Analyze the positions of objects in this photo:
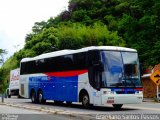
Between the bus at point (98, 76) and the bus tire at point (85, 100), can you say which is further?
the bus tire at point (85, 100)

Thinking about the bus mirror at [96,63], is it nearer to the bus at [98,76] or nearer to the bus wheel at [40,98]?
the bus at [98,76]

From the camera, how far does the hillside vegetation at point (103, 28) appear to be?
4331 centimetres

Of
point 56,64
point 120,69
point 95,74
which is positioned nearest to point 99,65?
point 95,74

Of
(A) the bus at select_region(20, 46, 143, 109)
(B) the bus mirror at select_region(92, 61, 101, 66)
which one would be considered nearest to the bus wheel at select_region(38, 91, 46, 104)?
(A) the bus at select_region(20, 46, 143, 109)

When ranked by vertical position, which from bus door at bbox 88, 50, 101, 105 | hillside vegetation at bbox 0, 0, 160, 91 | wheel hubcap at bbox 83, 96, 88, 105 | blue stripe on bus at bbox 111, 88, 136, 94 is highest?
hillside vegetation at bbox 0, 0, 160, 91

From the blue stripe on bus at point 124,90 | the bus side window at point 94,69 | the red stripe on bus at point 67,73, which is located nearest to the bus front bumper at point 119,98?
the blue stripe on bus at point 124,90

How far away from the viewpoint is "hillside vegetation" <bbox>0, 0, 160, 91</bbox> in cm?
4331

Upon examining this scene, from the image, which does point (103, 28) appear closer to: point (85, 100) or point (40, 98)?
point (40, 98)

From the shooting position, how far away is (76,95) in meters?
26.2

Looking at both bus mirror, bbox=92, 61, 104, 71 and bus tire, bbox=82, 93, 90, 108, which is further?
bus tire, bbox=82, 93, 90, 108

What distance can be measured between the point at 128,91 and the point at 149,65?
18404 mm

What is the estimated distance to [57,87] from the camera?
28812 mm

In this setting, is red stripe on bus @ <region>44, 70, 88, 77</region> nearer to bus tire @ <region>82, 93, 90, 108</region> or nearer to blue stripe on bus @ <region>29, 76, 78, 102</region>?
blue stripe on bus @ <region>29, 76, 78, 102</region>

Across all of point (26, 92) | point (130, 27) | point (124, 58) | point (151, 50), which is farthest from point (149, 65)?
point (124, 58)
